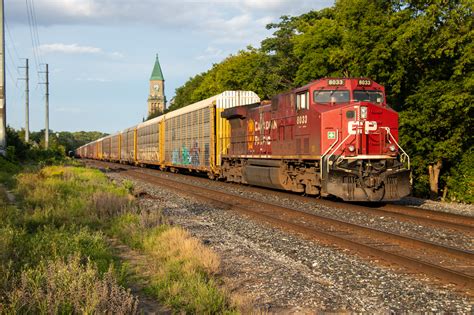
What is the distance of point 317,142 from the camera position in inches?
580

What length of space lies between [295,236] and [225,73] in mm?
49722

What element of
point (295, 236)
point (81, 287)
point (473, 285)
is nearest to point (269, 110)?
point (295, 236)

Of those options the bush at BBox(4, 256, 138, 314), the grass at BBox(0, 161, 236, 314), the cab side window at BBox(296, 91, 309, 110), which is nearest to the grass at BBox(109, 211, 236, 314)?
the grass at BBox(0, 161, 236, 314)

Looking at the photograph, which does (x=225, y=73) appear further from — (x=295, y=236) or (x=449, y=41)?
(x=295, y=236)

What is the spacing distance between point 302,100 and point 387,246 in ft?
25.7

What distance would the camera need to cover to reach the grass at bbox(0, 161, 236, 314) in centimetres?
468

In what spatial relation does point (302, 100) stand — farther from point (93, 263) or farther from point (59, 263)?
point (59, 263)

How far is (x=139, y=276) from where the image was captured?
256 inches

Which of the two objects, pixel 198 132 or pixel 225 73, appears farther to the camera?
pixel 225 73

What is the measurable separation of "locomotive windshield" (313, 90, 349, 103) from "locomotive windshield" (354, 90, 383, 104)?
0.34 metres

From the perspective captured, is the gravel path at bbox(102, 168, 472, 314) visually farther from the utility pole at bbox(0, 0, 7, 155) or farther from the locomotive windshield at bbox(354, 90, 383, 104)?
the utility pole at bbox(0, 0, 7, 155)

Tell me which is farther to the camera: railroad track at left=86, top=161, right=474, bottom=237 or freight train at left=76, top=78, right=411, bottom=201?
freight train at left=76, top=78, right=411, bottom=201

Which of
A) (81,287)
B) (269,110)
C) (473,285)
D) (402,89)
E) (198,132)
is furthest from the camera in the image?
(198,132)

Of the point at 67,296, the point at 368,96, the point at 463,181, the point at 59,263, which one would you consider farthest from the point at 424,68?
the point at 67,296
